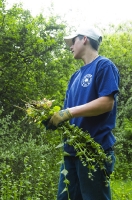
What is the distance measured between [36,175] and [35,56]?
272cm

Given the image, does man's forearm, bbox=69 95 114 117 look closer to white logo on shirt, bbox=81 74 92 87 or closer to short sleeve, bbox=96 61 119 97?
short sleeve, bbox=96 61 119 97

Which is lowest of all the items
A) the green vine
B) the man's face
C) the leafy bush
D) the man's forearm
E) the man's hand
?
the leafy bush

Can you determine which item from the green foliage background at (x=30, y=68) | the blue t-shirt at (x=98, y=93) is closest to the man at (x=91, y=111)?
the blue t-shirt at (x=98, y=93)

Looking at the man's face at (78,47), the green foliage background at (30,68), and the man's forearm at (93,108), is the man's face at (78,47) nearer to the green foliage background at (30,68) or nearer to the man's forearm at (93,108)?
the man's forearm at (93,108)

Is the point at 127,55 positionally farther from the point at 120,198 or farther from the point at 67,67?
the point at 120,198

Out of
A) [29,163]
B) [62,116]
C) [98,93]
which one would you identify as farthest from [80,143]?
[29,163]

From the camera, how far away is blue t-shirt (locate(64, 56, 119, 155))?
2666 millimetres

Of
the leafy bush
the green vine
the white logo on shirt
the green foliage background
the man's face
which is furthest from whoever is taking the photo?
the green foliage background

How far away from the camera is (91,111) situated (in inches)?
103

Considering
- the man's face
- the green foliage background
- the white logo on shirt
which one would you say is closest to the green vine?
the white logo on shirt

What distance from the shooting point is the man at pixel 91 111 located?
8.62 ft

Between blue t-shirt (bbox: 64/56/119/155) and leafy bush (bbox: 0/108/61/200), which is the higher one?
blue t-shirt (bbox: 64/56/119/155)

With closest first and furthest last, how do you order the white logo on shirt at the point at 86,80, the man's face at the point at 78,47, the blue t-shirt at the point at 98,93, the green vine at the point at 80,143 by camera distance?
the green vine at the point at 80,143
the blue t-shirt at the point at 98,93
the white logo on shirt at the point at 86,80
the man's face at the point at 78,47

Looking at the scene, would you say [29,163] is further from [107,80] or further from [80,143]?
[107,80]
